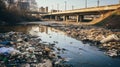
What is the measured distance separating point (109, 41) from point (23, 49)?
8443 millimetres

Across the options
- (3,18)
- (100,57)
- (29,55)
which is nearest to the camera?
(29,55)

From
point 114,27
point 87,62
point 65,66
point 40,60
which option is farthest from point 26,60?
point 114,27

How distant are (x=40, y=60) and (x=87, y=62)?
2.66 meters

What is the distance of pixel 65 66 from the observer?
36.8ft

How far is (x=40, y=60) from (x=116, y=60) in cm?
457

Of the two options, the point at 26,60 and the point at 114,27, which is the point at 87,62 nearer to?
the point at 26,60

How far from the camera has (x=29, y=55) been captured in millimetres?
13031

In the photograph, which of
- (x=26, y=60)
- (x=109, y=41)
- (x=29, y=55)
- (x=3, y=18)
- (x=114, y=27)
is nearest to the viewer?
(x=26, y=60)

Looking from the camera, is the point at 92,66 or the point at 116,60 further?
the point at 116,60

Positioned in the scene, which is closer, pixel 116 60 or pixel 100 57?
pixel 116 60

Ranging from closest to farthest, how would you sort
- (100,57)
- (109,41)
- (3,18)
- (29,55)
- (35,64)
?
(35,64) → (29,55) → (100,57) → (109,41) → (3,18)

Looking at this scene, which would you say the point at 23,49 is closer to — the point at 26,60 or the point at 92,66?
the point at 26,60

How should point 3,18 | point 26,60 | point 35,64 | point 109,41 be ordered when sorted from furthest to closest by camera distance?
point 3,18, point 109,41, point 26,60, point 35,64

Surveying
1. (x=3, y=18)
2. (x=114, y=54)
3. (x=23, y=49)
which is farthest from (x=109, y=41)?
(x=3, y=18)
